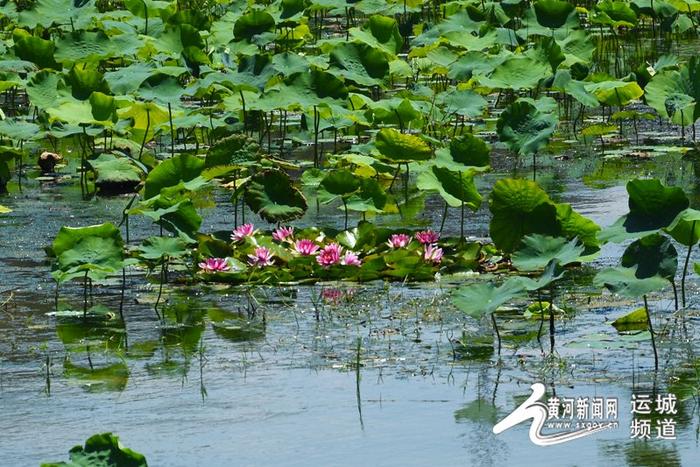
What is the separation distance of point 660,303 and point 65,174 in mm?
3753

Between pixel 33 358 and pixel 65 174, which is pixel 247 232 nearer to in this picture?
pixel 33 358

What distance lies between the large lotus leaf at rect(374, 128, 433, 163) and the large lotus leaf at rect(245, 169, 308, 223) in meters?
0.58

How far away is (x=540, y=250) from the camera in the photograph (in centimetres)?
473

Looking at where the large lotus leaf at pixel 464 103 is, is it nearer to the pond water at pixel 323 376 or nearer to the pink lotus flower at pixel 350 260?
the pond water at pixel 323 376

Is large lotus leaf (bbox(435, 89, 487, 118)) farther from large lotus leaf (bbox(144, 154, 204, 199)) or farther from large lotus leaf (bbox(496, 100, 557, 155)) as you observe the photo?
large lotus leaf (bbox(144, 154, 204, 199))

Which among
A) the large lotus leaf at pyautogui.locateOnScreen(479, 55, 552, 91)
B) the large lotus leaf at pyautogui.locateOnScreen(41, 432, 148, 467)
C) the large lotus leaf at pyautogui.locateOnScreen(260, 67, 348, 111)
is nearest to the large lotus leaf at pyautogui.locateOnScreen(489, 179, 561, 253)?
the large lotus leaf at pyautogui.locateOnScreen(41, 432, 148, 467)

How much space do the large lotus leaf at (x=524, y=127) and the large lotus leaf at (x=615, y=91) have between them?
1585 millimetres

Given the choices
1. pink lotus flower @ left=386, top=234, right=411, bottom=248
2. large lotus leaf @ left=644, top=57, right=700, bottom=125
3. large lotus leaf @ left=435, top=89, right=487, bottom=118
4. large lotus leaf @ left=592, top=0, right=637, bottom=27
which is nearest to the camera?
pink lotus flower @ left=386, top=234, right=411, bottom=248

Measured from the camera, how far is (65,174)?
26.0 ft

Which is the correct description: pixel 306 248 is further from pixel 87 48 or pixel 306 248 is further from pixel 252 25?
pixel 252 25

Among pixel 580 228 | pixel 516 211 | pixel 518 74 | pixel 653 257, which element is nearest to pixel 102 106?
pixel 518 74

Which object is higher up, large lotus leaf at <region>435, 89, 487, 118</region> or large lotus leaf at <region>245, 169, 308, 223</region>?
large lotus leaf at <region>435, 89, 487, 118</region>

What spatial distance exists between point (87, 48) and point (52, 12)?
4.60ft

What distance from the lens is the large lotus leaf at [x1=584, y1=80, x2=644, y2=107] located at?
8078mm
